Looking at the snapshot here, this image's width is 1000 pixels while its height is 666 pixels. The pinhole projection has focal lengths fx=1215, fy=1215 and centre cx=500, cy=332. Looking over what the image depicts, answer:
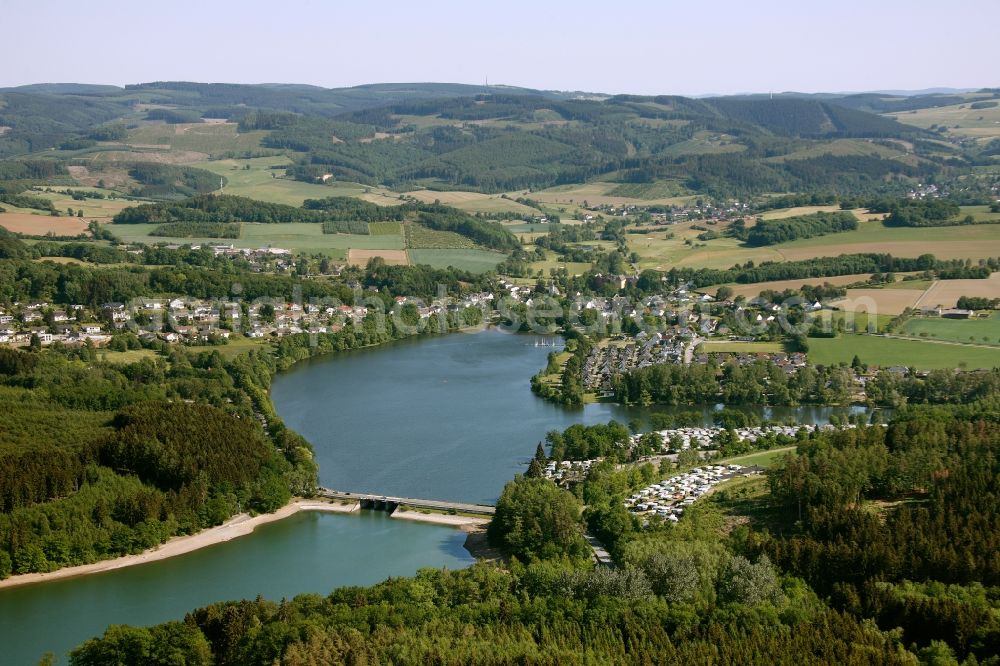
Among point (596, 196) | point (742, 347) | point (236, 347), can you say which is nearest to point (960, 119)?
point (596, 196)

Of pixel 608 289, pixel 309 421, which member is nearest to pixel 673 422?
pixel 309 421

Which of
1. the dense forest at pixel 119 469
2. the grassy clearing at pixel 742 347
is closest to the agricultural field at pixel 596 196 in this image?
the grassy clearing at pixel 742 347

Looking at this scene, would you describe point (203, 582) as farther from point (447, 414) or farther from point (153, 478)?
point (447, 414)

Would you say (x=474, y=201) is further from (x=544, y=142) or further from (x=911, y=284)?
(x=911, y=284)

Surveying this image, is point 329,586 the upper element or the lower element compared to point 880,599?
lower

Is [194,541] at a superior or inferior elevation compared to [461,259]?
inferior

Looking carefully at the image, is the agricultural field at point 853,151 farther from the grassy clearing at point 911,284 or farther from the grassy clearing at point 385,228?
the grassy clearing at point 911,284
